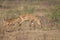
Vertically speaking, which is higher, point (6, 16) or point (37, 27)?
point (6, 16)

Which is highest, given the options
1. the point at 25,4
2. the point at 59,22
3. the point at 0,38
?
the point at 25,4

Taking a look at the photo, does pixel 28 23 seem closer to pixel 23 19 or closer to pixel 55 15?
pixel 23 19

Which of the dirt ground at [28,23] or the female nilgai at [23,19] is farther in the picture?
the female nilgai at [23,19]

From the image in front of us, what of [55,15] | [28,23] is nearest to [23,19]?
[28,23]

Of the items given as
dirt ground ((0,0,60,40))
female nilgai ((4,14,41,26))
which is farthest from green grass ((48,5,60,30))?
female nilgai ((4,14,41,26))

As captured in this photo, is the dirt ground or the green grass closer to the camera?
the dirt ground

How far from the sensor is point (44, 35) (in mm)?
2336

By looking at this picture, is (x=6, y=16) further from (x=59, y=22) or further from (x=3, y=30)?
(x=59, y=22)

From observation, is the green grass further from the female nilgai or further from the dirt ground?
the female nilgai

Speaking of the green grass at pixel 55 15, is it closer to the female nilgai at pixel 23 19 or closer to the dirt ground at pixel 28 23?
the dirt ground at pixel 28 23

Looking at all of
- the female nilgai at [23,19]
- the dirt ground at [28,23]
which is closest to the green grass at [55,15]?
the dirt ground at [28,23]

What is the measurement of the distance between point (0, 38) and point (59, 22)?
2.62ft

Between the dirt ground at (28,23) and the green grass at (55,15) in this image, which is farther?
the green grass at (55,15)

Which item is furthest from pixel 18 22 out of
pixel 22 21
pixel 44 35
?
pixel 44 35
